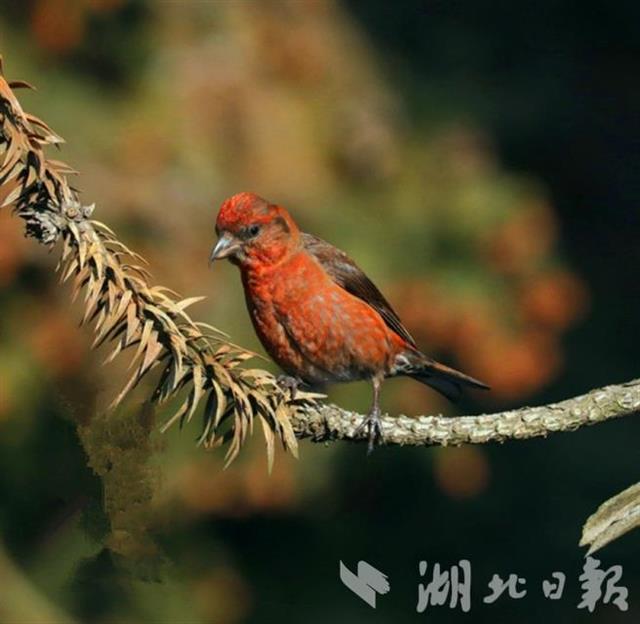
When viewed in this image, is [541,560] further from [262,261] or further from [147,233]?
[262,261]

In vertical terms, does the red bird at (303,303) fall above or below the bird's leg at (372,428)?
above

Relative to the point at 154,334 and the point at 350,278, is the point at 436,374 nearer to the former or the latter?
the point at 350,278

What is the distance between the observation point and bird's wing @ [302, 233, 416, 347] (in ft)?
10.6

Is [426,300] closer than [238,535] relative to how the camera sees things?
Yes

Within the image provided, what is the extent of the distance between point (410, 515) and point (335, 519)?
1.74 ft

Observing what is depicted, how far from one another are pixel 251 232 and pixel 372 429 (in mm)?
1139

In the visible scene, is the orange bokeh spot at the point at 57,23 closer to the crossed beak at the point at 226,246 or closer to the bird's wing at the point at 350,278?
the bird's wing at the point at 350,278

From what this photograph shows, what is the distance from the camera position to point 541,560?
6.70 m

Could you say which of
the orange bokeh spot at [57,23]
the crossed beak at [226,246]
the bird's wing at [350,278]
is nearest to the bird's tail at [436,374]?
the bird's wing at [350,278]

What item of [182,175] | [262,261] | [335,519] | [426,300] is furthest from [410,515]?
[262,261]

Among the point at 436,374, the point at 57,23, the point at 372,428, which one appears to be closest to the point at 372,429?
the point at 372,428

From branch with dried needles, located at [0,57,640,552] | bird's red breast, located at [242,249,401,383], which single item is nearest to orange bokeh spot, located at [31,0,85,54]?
bird's red breast, located at [242,249,401,383]

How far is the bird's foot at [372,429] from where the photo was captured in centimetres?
177

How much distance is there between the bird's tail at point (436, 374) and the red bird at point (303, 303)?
0.09m
